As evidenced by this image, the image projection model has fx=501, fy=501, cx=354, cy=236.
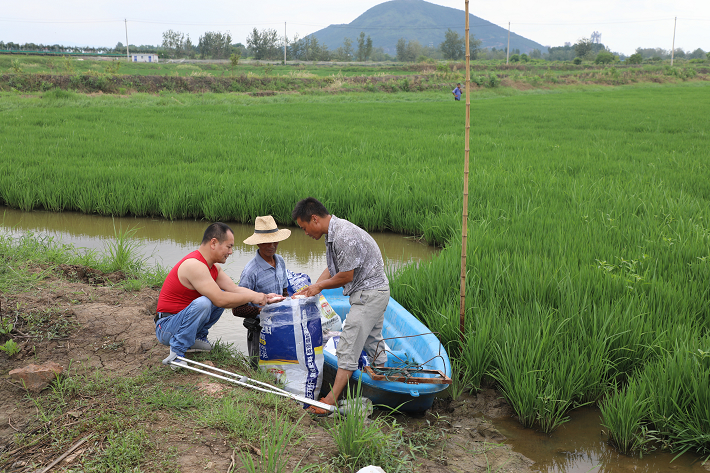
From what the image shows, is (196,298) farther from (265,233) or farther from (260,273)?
(265,233)

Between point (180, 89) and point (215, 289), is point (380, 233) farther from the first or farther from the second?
point (180, 89)

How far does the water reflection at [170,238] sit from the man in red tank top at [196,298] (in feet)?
5.62

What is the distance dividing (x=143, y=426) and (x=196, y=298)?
0.92 meters

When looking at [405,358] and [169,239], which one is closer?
[405,358]

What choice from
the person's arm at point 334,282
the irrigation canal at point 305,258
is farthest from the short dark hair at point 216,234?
the irrigation canal at point 305,258

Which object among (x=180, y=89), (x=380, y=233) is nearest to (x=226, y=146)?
(x=380, y=233)

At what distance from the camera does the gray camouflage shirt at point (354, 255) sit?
264 centimetres

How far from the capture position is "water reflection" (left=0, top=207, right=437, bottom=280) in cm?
507

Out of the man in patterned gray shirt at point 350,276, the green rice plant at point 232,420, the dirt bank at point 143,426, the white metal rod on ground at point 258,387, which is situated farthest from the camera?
the man in patterned gray shirt at point 350,276

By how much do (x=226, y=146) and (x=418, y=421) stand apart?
757 cm

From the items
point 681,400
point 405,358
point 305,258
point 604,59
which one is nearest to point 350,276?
point 405,358

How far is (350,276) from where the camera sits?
8.77ft

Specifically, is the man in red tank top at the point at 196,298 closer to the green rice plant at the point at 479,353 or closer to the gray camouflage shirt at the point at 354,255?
the gray camouflage shirt at the point at 354,255

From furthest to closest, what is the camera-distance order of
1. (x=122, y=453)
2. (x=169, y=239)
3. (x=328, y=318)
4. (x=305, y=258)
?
1. (x=169, y=239)
2. (x=305, y=258)
3. (x=328, y=318)
4. (x=122, y=453)
